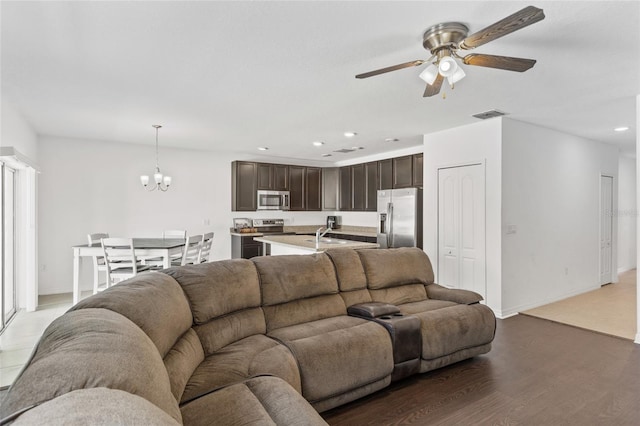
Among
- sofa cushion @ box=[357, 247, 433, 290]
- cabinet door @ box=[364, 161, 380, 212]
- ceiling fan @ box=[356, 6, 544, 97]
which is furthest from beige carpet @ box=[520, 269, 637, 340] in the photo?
ceiling fan @ box=[356, 6, 544, 97]

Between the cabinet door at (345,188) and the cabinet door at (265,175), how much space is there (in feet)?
5.49

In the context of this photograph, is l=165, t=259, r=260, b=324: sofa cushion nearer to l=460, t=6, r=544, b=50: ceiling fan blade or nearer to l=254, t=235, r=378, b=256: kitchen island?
l=254, t=235, r=378, b=256: kitchen island

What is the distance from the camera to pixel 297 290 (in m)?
2.81

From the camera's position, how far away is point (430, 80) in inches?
94.8

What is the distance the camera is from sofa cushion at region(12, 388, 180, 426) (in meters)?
0.70

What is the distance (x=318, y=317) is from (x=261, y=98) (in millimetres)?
2300

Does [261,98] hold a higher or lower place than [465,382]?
higher

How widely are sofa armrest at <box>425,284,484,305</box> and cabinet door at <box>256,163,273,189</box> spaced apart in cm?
454

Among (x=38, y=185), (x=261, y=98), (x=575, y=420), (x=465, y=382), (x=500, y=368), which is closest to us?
(x=575, y=420)

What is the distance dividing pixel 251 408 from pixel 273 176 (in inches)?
244

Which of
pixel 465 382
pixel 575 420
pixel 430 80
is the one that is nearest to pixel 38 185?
pixel 430 80

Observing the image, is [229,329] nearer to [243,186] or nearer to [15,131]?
[15,131]

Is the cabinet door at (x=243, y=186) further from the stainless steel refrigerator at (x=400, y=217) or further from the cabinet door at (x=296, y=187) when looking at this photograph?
the stainless steel refrigerator at (x=400, y=217)

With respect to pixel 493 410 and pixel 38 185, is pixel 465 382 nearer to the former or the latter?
pixel 493 410
